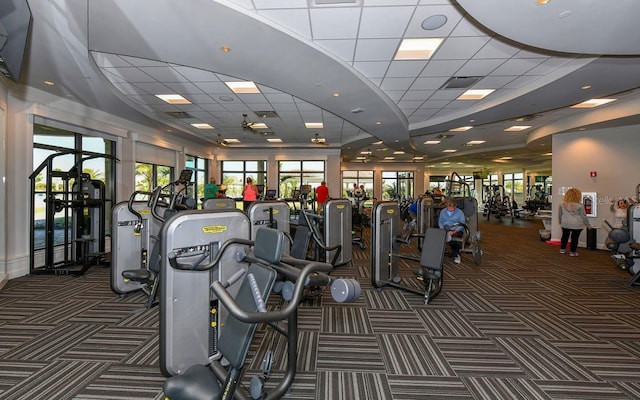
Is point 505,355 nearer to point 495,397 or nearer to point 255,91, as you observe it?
point 495,397

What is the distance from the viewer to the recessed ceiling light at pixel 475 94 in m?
5.80

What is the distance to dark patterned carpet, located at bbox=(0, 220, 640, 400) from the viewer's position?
7.10 feet

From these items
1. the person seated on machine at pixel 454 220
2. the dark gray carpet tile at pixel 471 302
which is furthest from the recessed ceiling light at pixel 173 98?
the dark gray carpet tile at pixel 471 302

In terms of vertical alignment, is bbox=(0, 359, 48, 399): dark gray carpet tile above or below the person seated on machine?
below

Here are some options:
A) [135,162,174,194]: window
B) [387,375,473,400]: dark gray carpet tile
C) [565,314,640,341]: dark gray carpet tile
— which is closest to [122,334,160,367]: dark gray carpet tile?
[387,375,473,400]: dark gray carpet tile

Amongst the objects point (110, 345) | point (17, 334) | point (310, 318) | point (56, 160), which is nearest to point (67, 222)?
point (56, 160)

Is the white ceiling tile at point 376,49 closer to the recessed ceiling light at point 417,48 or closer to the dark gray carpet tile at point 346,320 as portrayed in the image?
the recessed ceiling light at point 417,48

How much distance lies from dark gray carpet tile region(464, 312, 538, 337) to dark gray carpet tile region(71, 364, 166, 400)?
295 cm

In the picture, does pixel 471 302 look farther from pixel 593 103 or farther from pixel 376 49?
pixel 593 103

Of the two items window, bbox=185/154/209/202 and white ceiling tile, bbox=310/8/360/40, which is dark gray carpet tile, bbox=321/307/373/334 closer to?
white ceiling tile, bbox=310/8/360/40

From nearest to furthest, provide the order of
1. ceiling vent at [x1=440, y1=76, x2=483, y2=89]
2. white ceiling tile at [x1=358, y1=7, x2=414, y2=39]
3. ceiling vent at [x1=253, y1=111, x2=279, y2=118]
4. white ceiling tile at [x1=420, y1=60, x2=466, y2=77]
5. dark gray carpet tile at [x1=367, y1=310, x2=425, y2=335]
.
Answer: dark gray carpet tile at [x1=367, y1=310, x2=425, y2=335] < white ceiling tile at [x1=358, y1=7, x2=414, y2=39] < white ceiling tile at [x1=420, y1=60, x2=466, y2=77] < ceiling vent at [x1=440, y1=76, x2=483, y2=89] < ceiling vent at [x1=253, y1=111, x2=279, y2=118]

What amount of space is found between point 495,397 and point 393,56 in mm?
4038

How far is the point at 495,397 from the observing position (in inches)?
81.8

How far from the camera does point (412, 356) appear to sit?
102 inches
